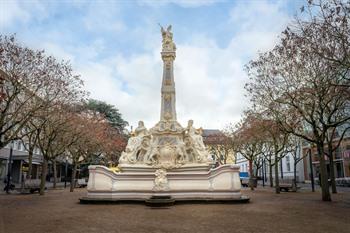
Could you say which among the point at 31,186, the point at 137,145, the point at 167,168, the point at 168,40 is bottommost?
the point at 31,186

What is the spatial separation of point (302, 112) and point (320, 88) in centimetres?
162

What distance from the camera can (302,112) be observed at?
17.2 metres

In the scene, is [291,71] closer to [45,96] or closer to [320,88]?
[320,88]

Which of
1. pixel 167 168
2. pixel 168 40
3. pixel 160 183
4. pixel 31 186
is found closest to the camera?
pixel 160 183

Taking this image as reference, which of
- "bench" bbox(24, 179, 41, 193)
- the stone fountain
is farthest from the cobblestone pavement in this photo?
"bench" bbox(24, 179, 41, 193)

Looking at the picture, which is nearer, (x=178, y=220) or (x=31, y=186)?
(x=178, y=220)

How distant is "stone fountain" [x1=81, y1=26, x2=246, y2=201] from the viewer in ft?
52.4

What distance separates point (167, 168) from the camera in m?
19.4

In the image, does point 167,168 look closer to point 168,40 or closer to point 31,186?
point 168,40

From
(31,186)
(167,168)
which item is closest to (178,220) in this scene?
(167,168)

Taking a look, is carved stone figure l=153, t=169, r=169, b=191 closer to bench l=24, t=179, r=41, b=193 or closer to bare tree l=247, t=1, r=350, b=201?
bare tree l=247, t=1, r=350, b=201

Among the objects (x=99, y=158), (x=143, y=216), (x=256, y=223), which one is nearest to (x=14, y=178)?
(x=99, y=158)

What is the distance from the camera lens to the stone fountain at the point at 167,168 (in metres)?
16.0

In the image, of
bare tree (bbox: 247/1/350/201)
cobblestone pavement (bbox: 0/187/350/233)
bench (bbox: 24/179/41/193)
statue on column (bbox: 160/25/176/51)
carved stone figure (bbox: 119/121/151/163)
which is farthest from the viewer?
bench (bbox: 24/179/41/193)
